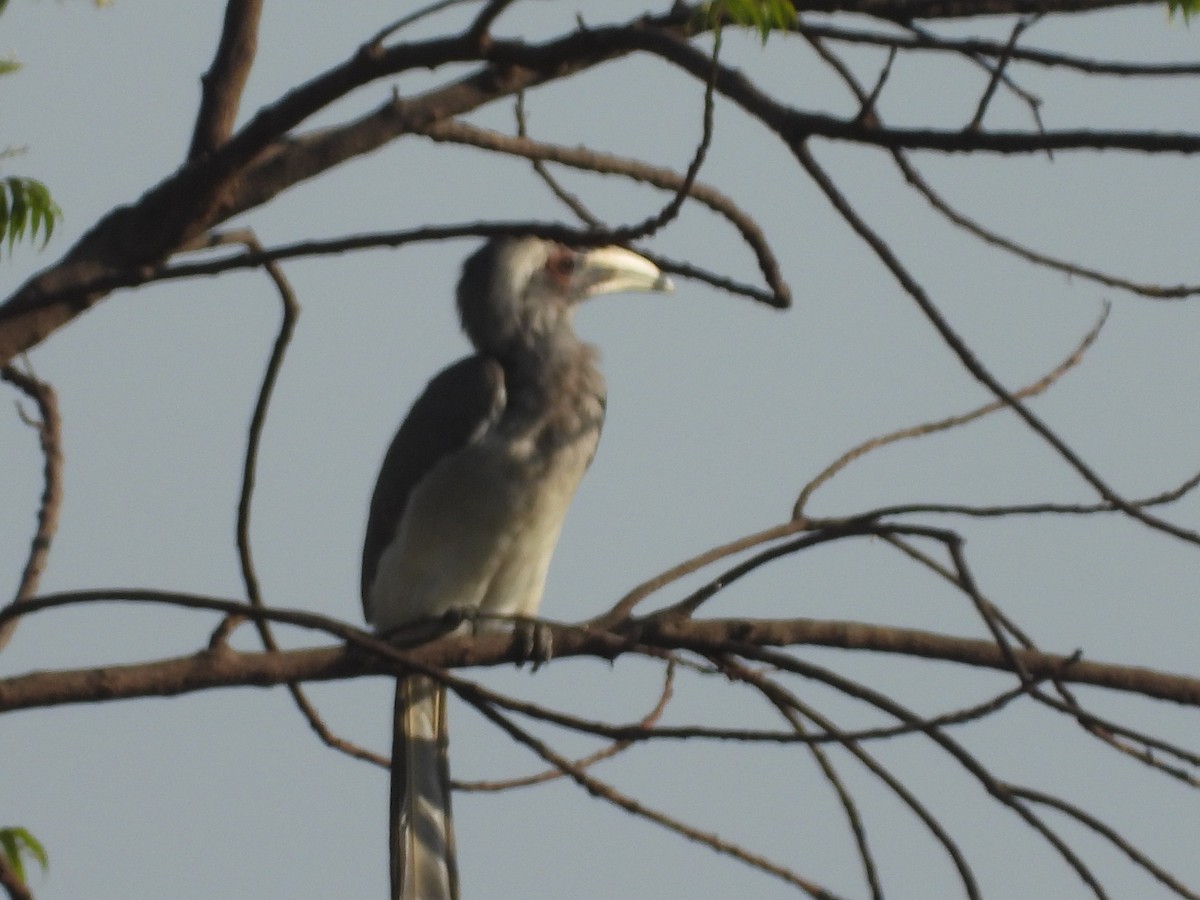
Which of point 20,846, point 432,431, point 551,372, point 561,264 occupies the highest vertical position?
point 561,264

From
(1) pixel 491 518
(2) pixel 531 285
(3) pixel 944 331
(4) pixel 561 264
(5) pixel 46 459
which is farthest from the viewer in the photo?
(4) pixel 561 264

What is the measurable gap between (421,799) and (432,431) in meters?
1.03

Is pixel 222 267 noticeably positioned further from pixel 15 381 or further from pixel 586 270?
pixel 586 270

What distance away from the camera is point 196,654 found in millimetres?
3006

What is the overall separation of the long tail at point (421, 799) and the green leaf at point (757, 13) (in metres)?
2.39

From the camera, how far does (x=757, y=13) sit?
2.56 m

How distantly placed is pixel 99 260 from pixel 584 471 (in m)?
2.10

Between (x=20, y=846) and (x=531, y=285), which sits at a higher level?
(x=531, y=285)

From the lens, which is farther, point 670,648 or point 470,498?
point 470,498

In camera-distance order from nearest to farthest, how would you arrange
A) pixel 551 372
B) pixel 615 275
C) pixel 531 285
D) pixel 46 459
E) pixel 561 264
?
pixel 46 459 < pixel 551 372 < pixel 531 285 < pixel 561 264 < pixel 615 275

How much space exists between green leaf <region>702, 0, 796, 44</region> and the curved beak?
2.61 m

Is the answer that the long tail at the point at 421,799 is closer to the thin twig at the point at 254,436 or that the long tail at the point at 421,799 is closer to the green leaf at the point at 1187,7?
the thin twig at the point at 254,436

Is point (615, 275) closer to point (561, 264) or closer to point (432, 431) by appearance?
point (561, 264)

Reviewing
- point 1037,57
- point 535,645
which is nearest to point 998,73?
point 1037,57
